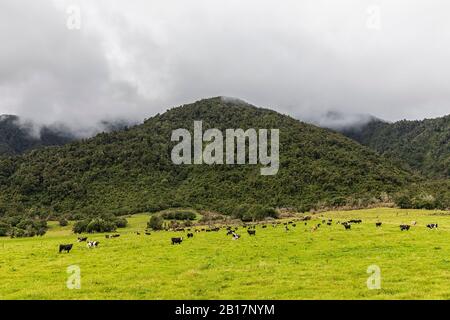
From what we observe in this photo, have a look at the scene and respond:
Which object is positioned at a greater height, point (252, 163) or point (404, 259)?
point (252, 163)

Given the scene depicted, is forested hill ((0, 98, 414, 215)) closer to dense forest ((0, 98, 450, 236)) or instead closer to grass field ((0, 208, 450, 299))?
dense forest ((0, 98, 450, 236))

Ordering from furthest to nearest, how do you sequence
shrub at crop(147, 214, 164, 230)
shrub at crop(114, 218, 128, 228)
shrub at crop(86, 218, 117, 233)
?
1. shrub at crop(114, 218, 128, 228)
2. shrub at crop(86, 218, 117, 233)
3. shrub at crop(147, 214, 164, 230)

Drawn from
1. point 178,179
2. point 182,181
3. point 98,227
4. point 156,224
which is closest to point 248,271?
point 156,224

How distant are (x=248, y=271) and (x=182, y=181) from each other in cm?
15317

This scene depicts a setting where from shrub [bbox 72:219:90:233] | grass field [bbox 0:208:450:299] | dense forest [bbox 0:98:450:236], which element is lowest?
shrub [bbox 72:219:90:233]

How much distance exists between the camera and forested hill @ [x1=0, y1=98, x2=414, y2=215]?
5891 inches

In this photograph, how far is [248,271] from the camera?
2648 cm

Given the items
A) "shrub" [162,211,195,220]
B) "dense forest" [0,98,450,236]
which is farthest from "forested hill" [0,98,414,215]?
"shrub" [162,211,195,220]

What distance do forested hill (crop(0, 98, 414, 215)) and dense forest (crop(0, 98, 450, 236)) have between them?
0.34 meters

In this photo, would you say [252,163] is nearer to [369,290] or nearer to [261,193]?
[261,193]
